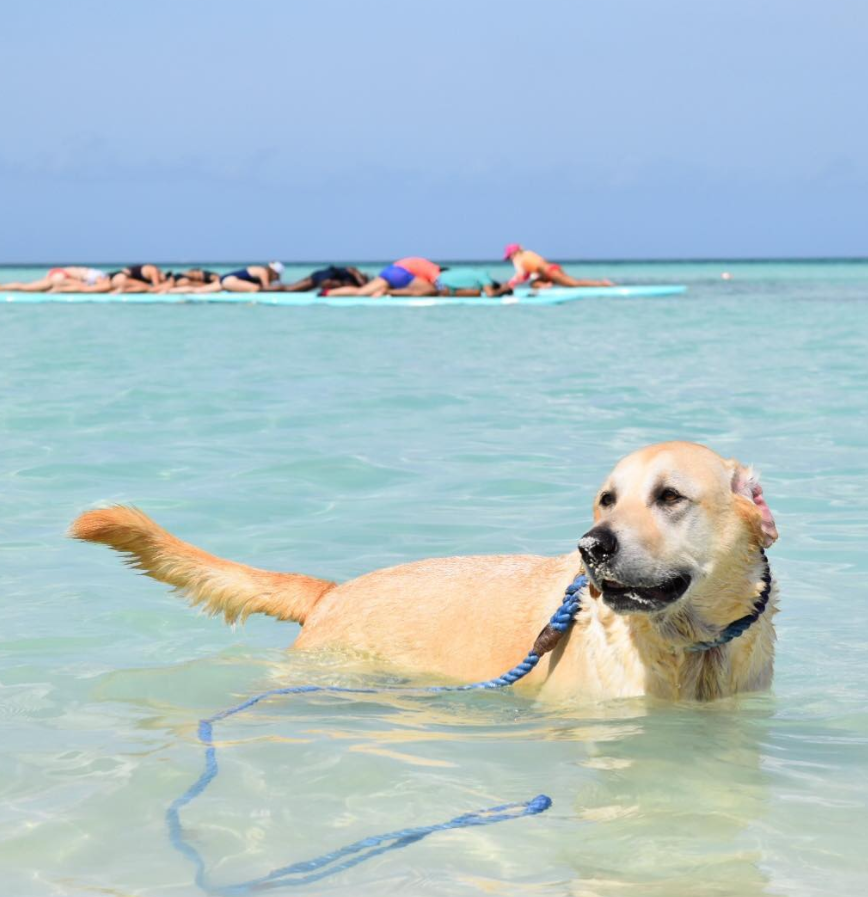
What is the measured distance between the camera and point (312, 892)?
2875 mm

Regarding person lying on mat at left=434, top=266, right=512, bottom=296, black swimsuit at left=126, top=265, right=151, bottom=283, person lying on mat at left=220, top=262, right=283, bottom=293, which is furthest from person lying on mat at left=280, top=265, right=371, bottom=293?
black swimsuit at left=126, top=265, right=151, bottom=283

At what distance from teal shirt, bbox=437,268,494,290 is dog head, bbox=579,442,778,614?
2557 cm

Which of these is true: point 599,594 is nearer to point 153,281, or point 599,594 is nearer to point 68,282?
point 153,281

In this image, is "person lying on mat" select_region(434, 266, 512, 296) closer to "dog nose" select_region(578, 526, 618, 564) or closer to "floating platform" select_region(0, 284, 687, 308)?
"floating platform" select_region(0, 284, 687, 308)

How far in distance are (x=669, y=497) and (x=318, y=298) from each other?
25.4 metres

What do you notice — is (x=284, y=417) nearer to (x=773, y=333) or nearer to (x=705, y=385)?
(x=705, y=385)

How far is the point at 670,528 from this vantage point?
3959 mm

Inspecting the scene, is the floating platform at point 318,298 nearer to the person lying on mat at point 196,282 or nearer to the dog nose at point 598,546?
the person lying on mat at point 196,282

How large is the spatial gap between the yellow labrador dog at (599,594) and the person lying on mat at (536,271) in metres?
27.7

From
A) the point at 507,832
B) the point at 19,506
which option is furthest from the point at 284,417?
the point at 507,832

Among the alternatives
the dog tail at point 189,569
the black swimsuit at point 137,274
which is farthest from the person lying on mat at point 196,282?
the dog tail at point 189,569

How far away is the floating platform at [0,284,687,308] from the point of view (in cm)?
2839

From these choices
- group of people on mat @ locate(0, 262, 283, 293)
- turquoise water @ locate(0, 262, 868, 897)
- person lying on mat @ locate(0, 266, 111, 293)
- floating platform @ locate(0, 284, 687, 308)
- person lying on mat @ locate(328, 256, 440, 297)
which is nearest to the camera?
turquoise water @ locate(0, 262, 868, 897)

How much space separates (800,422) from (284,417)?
14.3 ft
